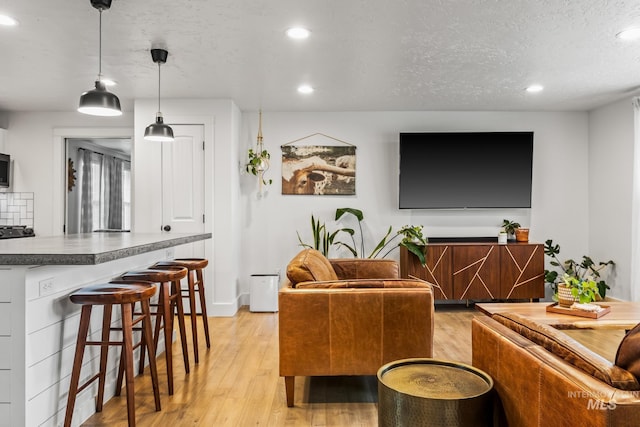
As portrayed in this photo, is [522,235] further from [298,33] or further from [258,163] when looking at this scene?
[298,33]

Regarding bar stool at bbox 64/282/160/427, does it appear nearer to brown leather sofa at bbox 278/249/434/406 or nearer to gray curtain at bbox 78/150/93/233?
brown leather sofa at bbox 278/249/434/406

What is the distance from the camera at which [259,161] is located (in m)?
5.34

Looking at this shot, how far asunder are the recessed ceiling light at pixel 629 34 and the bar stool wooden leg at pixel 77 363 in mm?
3741

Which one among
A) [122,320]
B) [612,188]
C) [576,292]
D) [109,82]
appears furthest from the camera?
[612,188]

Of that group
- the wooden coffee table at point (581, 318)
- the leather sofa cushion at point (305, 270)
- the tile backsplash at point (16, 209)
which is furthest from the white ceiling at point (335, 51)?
the wooden coffee table at point (581, 318)

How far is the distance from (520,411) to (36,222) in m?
5.98

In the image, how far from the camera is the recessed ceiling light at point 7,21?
113 inches

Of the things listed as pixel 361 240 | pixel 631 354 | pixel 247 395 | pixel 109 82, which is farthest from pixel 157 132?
pixel 631 354

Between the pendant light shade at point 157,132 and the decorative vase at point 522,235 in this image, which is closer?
the pendant light shade at point 157,132

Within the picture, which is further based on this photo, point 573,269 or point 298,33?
point 573,269

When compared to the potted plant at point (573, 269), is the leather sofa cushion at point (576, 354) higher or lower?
higher

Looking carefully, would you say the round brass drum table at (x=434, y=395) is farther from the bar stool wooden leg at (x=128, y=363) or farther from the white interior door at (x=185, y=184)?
the white interior door at (x=185, y=184)

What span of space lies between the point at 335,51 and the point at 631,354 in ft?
9.51

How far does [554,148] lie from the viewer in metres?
5.59
